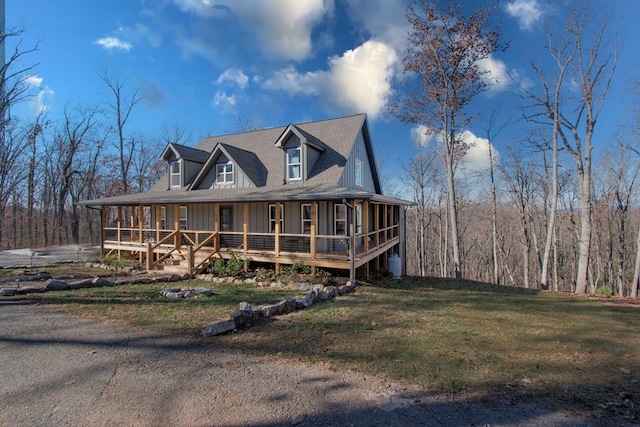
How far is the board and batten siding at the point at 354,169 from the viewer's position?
48.7 ft

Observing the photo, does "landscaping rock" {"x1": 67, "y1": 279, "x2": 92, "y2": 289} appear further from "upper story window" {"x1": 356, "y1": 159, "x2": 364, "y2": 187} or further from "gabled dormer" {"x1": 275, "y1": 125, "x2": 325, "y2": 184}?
"upper story window" {"x1": 356, "y1": 159, "x2": 364, "y2": 187}

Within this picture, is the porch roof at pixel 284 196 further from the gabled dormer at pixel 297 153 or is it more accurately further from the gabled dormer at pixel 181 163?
the gabled dormer at pixel 181 163

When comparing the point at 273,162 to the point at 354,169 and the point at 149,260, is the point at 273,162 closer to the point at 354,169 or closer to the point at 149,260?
the point at 354,169

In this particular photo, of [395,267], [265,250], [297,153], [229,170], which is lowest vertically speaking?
[395,267]

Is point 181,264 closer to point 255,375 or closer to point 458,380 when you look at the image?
point 255,375

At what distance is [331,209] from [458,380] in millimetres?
9956

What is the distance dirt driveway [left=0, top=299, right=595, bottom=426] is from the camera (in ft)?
10.9

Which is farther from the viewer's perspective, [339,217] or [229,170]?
[229,170]

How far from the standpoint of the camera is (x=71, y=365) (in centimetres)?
457

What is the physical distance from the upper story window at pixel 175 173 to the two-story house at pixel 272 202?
6 cm

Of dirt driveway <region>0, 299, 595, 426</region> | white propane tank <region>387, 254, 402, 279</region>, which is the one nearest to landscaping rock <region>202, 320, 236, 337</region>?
dirt driveway <region>0, 299, 595, 426</region>

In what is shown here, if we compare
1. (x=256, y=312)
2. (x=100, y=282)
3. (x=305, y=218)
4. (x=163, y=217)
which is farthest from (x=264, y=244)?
(x=256, y=312)

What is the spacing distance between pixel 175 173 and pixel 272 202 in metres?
7.32

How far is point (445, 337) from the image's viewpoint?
5785 millimetres
